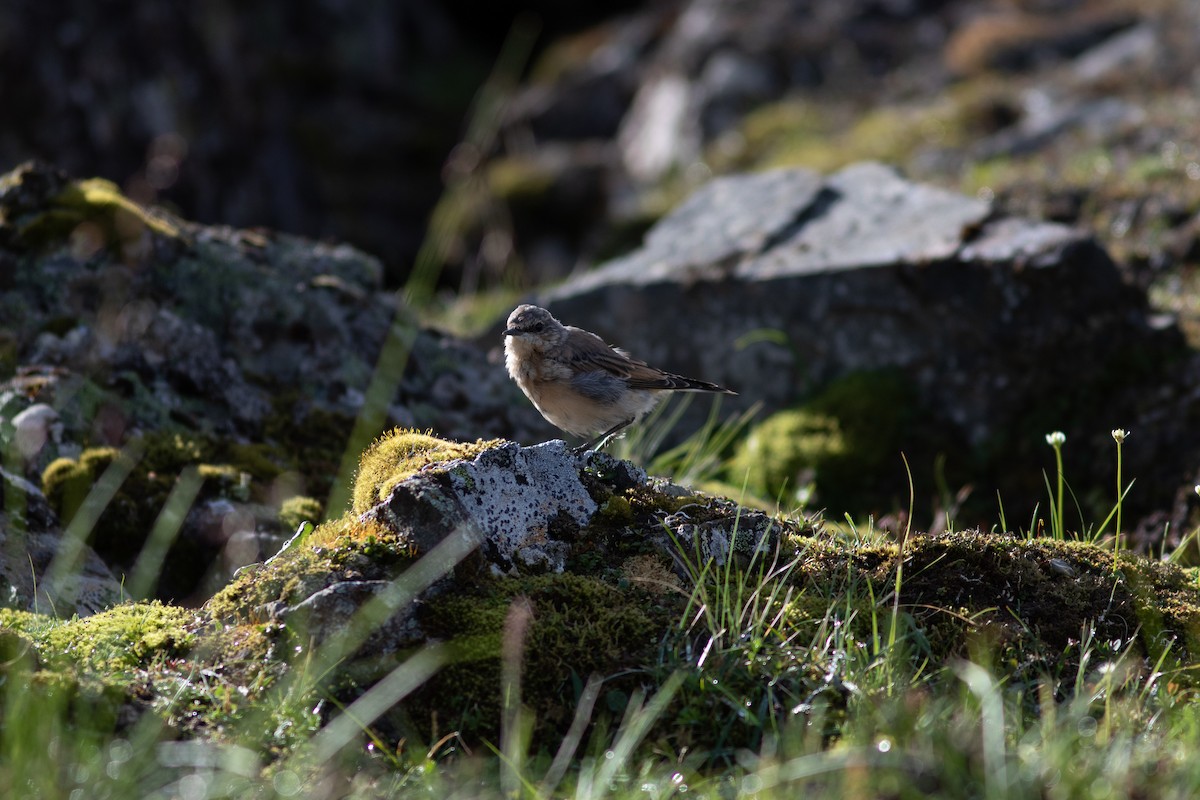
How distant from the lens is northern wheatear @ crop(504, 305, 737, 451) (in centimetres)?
705

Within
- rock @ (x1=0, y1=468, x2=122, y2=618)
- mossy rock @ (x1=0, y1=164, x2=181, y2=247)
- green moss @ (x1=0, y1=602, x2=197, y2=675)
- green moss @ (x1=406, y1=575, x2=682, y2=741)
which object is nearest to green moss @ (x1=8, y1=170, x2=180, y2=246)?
mossy rock @ (x1=0, y1=164, x2=181, y2=247)

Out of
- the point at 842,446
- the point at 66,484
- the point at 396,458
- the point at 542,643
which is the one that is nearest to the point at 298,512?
the point at 66,484

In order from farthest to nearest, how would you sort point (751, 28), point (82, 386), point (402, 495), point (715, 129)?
point (751, 28) → point (715, 129) → point (82, 386) → point (402, 495)

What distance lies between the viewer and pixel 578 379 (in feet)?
23.2

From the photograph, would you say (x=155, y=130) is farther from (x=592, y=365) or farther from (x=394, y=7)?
(x=394, y=7)

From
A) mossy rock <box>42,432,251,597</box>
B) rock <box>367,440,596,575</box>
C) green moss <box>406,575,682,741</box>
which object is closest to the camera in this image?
green moss <box>406,575,682,741</box>

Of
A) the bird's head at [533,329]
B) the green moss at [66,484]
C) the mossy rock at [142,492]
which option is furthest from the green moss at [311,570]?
the bird's head at [533,329]

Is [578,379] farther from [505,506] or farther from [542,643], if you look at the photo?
[542,643]

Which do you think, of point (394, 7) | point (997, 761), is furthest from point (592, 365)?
point (394, 7)

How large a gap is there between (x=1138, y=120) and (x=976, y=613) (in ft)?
33.0

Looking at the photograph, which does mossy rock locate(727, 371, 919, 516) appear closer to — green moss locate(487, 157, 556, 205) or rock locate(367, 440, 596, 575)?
rock locate(367, 440, 596, 575)

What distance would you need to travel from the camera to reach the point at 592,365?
7.24 metres

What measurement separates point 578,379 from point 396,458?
2.15 m

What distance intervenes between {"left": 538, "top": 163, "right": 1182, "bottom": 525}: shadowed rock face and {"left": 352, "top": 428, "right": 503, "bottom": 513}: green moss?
15.3 feet
